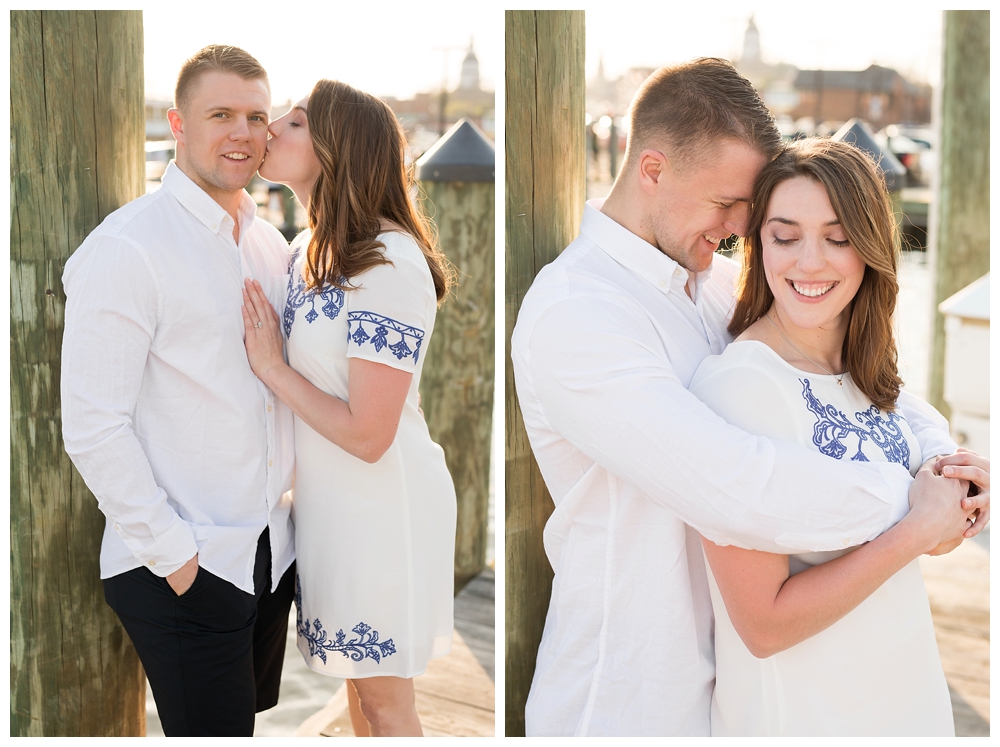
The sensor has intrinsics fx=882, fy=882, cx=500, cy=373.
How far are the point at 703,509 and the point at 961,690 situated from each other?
7.68 feet

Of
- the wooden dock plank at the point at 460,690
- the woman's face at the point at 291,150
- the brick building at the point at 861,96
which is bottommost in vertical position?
the wooden dock plank at the point at 460,690

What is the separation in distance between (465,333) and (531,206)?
1722 mm

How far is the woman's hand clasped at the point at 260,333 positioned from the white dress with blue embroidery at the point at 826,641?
3.05 feet

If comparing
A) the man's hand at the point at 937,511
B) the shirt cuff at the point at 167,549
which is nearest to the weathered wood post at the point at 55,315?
the shirt cuff at the point at 167,549

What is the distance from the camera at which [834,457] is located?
1517 mm

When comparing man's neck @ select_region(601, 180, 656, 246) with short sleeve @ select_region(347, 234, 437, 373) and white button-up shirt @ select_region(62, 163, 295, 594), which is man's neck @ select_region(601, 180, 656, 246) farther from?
white button-up shirt @ select_region(62, 163, 295, 594)

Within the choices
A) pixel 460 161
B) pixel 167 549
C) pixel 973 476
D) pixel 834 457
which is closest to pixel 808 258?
pixel 834 457

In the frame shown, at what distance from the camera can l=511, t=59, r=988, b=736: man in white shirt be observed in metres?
1.43

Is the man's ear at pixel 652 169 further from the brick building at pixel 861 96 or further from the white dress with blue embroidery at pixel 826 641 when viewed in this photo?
the brick building at pixel 861 96

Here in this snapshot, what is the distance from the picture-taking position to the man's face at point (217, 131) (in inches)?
77.4

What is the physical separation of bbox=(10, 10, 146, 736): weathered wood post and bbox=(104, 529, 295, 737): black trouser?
0.19 meters

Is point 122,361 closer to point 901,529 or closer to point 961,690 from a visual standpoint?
point 901,529

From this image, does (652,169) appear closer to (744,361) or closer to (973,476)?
(744,361)

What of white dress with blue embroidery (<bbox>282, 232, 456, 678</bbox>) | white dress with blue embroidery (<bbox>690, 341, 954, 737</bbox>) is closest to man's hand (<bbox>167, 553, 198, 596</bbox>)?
white dress with blue embroidery (<bbox>282, 232, 456, 678</bbox>)
